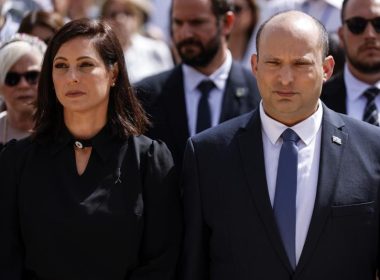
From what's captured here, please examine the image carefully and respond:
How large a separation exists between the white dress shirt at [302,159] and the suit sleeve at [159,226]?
51cm

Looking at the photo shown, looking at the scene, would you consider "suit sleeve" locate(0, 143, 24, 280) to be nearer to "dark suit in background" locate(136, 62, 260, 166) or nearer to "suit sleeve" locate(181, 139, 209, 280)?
"suit sleeve" locate(181, 139, 209, 280)

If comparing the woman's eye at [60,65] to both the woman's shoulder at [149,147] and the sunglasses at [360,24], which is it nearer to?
the woman's shoulder at [149,147]

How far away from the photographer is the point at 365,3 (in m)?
5.33

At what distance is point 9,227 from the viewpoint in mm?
4047

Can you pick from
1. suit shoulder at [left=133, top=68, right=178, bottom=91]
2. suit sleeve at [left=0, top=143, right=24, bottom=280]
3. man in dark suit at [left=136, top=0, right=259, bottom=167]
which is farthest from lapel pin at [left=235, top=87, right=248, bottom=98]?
suit sleeve at [left=0, top=143, right=24, bottom=280]

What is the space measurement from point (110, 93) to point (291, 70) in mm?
980

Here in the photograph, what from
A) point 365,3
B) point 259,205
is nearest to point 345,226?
point 259,205

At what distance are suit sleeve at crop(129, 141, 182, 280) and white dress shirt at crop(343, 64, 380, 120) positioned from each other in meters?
1.65

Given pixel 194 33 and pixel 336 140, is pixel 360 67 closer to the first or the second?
pixel 194 33

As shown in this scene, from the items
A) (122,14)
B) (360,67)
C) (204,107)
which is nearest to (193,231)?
(204,107)

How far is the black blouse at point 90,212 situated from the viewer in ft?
13.0

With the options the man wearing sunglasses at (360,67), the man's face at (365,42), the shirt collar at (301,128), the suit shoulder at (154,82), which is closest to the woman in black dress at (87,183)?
the shirt collar at (301,128)

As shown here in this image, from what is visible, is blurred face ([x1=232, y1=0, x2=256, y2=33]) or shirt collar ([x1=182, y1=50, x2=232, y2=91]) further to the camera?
blurred face ([x1=232, y1=0, x2=256, y2=33])

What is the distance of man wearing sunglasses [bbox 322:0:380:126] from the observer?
5270mm
